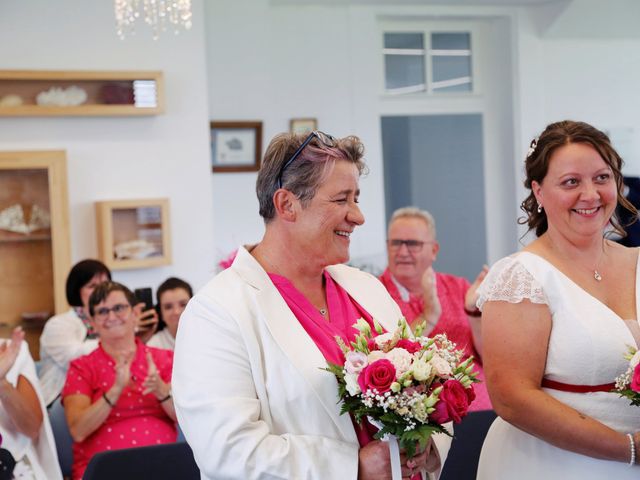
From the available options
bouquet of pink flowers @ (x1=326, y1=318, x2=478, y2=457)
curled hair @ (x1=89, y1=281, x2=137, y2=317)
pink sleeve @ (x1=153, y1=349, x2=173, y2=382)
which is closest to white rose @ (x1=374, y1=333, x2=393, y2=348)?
bouquet of pink flowers @ (x1=326, y1=318, x2=478, y2=457)

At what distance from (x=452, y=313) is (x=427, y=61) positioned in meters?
3.45

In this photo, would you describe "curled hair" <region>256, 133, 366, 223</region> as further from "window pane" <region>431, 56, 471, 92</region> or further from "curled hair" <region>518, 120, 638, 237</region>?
"window pane" <region>431, 56, 471, 92</region>

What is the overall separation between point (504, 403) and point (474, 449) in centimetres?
74

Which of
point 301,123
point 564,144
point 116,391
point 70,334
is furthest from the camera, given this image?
point 301,123

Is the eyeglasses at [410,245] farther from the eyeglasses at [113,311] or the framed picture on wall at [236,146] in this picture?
the framed picture on wall at [236,146]

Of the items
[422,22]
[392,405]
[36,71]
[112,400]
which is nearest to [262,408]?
[392,405]

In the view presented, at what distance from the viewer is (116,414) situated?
3.44 meters

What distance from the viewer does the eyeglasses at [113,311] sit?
3.57 metres

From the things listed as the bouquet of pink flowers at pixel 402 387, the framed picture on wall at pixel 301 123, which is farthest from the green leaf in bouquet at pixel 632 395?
the framed picture on wall at pixel 301 123

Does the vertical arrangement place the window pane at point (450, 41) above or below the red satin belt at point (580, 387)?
above

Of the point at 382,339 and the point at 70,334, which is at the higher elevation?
the point at 382,339

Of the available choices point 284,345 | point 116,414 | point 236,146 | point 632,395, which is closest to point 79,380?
point 116,414

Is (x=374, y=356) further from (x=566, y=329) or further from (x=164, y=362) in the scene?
A: (x=164, y=362)

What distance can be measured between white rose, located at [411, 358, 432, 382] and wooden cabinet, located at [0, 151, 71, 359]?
3.52m
